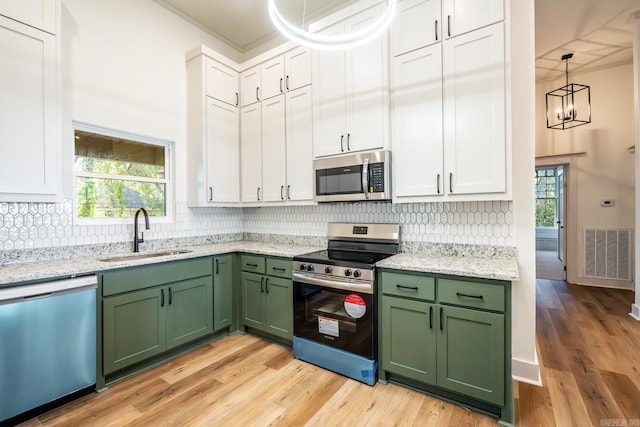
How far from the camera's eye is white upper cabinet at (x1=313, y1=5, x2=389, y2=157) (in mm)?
2498

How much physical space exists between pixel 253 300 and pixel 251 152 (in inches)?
65.9

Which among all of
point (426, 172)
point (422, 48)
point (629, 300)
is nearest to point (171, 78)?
point (422, 48)

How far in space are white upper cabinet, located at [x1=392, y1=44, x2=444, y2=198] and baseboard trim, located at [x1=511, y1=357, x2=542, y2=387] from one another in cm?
144

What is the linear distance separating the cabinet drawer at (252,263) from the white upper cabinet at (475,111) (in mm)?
1848

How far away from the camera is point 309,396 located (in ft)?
6.92

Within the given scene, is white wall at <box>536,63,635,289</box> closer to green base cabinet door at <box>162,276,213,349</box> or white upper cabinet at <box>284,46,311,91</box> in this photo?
white upper cabinet at <box>284,46,311,91</box>

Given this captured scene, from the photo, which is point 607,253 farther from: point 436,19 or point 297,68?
point 297,68

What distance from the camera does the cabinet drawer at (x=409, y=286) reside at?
2.00 meters

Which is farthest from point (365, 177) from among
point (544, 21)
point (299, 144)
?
point (544, 21)

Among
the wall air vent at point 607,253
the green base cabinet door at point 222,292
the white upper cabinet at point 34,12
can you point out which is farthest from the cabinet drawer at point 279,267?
the wall air vent at point 607,253

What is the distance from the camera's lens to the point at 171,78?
10.6ft

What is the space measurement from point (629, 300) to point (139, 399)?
19.7ft

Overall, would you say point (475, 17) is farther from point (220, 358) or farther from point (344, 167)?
point (220, 358)

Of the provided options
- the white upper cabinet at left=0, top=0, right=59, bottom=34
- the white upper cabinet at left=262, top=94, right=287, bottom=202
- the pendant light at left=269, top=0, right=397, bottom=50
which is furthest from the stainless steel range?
the white upper cabinet at left=0, top=0, right=59, bottom=34
